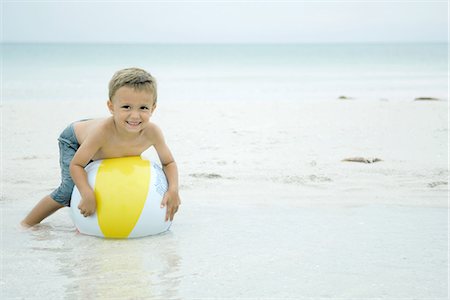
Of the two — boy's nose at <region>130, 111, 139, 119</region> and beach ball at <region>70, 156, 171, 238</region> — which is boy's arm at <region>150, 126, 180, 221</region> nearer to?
beach ball at <region>70, 156, 171, 238</region>

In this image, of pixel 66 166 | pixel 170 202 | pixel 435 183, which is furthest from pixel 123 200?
pixel 435 183

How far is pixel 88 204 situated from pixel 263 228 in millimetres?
1333

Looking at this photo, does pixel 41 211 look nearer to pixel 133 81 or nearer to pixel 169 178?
pixel 169 178

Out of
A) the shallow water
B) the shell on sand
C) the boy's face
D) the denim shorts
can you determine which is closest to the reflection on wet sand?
the shallow water

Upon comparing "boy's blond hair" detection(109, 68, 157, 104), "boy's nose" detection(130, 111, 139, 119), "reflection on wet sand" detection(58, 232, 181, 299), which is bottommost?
"reflection on wet sand" detection(58, 232, 181, 299)

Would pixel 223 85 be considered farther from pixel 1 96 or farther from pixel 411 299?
pixel 411 299

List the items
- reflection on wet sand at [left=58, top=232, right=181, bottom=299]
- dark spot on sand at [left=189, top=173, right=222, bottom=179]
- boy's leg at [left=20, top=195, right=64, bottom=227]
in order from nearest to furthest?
reflection on wet sand at [left=58, top=232, right=181, bottom=299] < boy's leg at [left=20, top=195, right=64, bottom=227] < dark spot on sand at [left=189, top=173, right=222, bottom=179]

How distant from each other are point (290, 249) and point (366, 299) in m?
0.95

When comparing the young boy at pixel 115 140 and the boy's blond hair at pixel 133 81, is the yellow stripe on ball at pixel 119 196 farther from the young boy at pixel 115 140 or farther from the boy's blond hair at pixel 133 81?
the boy's blond hair at pixel 133 81

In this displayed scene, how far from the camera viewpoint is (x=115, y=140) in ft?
14.9

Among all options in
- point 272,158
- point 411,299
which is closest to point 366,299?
point 411,299

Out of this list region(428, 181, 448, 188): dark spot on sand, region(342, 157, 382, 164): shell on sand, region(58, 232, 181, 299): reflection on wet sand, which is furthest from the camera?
region(342, 157, 382, 164): shell on sand

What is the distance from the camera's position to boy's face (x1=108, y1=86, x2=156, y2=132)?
171 inches

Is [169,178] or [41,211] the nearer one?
[169,178]
